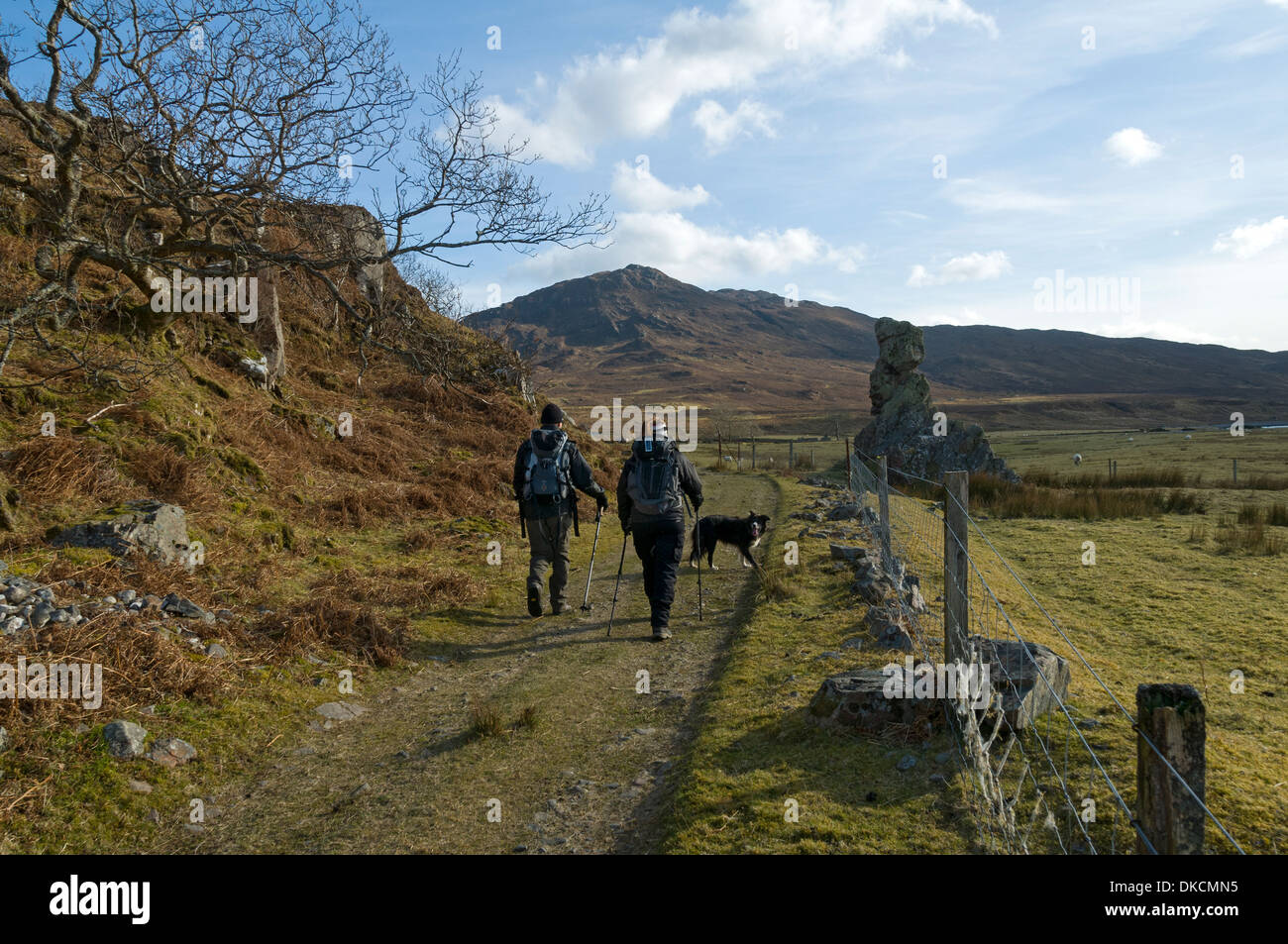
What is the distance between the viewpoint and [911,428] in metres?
29.3

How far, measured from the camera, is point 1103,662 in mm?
7629

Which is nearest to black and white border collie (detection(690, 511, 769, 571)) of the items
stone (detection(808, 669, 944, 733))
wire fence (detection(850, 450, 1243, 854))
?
wire fence (detection(850, 450, 1243, 854))

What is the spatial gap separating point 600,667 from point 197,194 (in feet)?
25.2

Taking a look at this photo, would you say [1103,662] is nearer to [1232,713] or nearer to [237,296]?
[1232,713]

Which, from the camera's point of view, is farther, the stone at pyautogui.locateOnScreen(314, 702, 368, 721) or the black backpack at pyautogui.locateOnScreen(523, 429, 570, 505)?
the black backpack at pyautogui.locateOnScreen(523, 429, 570, 505)

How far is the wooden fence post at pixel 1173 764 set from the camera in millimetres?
2643

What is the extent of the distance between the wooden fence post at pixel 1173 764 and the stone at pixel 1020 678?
6.45ft

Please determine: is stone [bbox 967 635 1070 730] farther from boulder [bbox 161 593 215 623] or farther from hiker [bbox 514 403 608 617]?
boulder [bbox 161 593 215 623]


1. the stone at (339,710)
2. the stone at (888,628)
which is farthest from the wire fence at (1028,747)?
the stone at (339,710)

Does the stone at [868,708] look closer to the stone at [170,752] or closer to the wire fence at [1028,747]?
the wire fence at [1028,747]

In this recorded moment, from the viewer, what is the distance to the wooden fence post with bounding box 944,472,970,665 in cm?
559

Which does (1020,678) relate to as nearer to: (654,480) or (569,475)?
(654,480)

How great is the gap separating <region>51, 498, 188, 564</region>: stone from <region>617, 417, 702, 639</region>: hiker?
15.1ft
